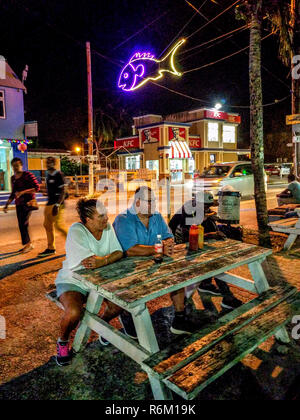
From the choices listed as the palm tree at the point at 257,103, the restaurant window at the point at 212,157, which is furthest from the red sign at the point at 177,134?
the palm tree at the point at 257,103

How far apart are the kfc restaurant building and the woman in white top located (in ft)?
84.7

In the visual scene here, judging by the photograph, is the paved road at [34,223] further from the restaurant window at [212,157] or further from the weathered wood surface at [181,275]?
the restaurant window at [212,157]

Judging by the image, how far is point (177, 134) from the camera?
31500 mm

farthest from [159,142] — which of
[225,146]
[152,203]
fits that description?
[152,203]

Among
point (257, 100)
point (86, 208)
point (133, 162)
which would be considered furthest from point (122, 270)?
point (133, 162)

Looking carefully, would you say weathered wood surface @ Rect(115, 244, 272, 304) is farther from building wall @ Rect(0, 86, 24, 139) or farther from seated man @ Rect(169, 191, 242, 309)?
building wall @ Rect(0, 86, 24, 139)

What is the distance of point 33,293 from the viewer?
15.0 ft

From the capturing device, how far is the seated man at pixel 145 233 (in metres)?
3.36

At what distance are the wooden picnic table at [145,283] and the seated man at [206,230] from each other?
0.38m
